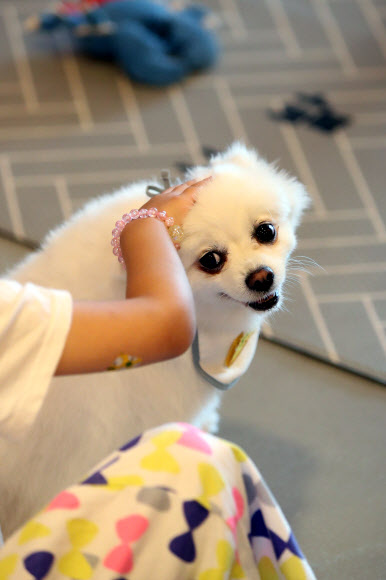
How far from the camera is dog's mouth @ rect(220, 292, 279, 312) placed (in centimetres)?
93

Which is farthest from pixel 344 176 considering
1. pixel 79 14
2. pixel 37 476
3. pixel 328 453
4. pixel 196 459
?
pixel 196 459

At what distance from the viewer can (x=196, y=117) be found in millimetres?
1888

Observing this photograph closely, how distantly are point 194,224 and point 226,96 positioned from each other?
1.19m

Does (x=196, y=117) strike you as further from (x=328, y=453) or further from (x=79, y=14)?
(x=328, y=453)

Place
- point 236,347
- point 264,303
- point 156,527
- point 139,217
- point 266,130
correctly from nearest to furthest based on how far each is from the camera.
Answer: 1. point 156,527
2. point 139,217
3. point 264,303
4. point 236,347
5. point 266,130

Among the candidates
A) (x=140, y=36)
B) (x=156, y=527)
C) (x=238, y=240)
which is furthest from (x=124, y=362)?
(x=140, y=36)

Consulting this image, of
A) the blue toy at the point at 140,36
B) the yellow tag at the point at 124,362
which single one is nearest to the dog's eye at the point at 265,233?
the yellow tag at the point at 124,362

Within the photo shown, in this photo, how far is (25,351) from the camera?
0.66 meters

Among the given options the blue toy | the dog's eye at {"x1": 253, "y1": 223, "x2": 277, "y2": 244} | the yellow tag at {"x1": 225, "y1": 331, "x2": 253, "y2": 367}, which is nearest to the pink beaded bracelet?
the dog's eye at {"x1": 253, "y1": 223, "x2": 277, "y2": 244}

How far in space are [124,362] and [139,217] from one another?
0.69ft

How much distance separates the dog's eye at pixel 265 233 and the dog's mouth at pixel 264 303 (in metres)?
0.07

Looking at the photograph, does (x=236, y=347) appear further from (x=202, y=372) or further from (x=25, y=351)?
(x=25, y=351)

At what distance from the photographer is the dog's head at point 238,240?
0.88 m

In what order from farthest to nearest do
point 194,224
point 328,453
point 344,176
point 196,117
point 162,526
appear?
point 196,117, point 344,176, point 328,453, point 194,224, point 162,526
